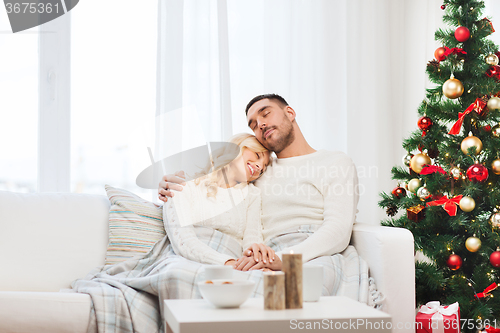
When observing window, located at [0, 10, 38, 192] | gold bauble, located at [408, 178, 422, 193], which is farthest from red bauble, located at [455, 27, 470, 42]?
window, located at [0, 10, 38, 192]

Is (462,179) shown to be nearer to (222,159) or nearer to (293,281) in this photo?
(222,159)

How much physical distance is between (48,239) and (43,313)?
540 mm

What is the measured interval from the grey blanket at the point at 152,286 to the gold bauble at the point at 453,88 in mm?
814

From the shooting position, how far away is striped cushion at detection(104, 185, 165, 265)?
192 cm

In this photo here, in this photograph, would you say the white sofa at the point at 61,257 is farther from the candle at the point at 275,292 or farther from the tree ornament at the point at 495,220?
the candle at the point at 275,292

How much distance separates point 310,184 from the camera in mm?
2066

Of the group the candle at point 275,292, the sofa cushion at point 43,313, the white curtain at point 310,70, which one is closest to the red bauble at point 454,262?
the white curtain at point 310,70

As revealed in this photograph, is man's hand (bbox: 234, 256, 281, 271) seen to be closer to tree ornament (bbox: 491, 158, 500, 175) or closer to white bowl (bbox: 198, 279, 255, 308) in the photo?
white bowl (bbox: 198, 279, 255, 308)

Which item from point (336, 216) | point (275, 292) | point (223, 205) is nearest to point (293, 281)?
point (275, 292)

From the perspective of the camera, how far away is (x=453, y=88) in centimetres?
202

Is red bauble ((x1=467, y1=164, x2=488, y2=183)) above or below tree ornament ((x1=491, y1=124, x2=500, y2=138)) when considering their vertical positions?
below

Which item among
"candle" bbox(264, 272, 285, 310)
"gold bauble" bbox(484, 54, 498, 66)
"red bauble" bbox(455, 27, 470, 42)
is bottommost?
"candle" bbox(264, 272, 285, 310)

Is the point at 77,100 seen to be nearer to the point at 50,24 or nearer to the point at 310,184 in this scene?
the point at 50,24

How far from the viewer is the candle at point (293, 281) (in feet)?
3.46
